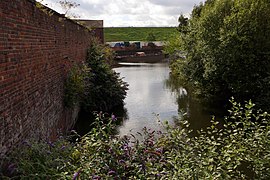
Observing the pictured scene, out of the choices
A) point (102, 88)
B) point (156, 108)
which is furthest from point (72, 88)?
point (156, 108)

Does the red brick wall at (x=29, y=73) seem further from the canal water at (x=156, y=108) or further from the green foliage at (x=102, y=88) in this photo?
the green foliage at (x=102, y=88)

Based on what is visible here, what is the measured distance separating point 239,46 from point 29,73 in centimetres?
901

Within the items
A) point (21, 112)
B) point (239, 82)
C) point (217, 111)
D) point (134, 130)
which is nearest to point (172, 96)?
point (217, 111)

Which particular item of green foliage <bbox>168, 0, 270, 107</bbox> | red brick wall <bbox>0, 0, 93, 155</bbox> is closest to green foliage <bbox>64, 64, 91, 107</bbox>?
red brick wall <bbox>0, 0, 93, 155</bbox>

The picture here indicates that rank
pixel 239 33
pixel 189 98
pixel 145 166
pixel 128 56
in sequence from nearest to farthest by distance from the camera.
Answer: pixel 145 166 < pixel 239 33 < pixel 189 98 < pixel 128 56

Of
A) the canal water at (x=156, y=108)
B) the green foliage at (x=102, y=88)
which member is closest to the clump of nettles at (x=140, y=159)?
the canal water at (x=156, y=108)

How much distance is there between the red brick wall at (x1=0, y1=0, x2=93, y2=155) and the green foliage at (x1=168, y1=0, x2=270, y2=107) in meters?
6.87

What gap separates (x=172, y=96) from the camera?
17.1 metres

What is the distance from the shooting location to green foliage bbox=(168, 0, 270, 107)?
11727 millimetres

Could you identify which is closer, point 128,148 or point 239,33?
point 128,148

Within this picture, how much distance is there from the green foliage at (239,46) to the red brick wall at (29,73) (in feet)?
22.5

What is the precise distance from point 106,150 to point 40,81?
2.79 meters

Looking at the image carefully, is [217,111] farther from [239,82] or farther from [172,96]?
[172,96]

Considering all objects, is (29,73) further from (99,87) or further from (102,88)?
(102,88)
